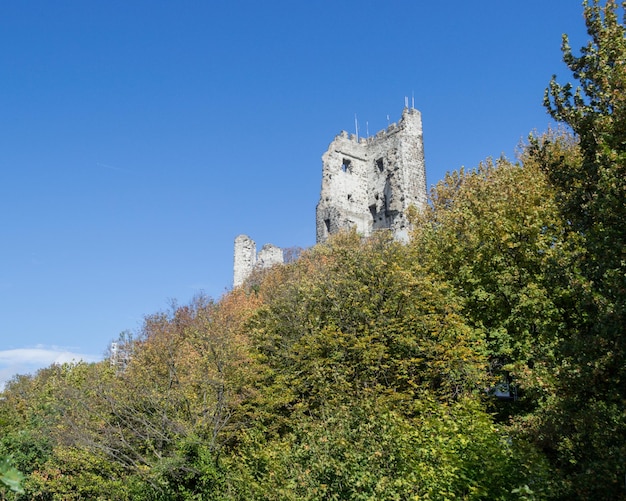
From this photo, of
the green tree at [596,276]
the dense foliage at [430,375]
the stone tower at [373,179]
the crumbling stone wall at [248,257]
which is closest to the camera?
the green tree at [596,276]

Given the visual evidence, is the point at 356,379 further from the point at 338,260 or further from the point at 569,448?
the point at 569,448

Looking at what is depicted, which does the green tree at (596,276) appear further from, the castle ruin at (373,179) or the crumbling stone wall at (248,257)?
the crumbling stone wall at (248,257)

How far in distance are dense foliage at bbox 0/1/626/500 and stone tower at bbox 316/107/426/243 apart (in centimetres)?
1625

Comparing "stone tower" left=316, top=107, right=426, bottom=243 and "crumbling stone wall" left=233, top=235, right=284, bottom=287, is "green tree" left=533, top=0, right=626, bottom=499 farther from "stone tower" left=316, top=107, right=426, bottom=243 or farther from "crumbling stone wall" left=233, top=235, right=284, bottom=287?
"crumbling stone wall" left=233, top=235, right=284, bottom=287

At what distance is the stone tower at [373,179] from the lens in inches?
1606

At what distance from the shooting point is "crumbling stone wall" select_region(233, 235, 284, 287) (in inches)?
1993

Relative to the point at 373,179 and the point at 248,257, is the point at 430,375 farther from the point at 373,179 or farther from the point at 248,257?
the point at 248,257

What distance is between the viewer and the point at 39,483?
738 inches

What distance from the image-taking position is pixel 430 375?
14.5m

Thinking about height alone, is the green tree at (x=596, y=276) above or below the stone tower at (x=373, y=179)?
below

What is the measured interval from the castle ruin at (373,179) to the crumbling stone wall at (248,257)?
873 centimetres

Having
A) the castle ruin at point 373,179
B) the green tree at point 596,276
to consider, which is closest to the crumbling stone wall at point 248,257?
the castle ruin at point 373,179

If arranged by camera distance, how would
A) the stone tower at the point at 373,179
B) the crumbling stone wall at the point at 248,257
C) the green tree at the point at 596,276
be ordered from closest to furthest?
Answer: the green tree at the point at 596,276 → the stone tower at the point at 373,179 → the crumbling stone wall at the point at 248,257

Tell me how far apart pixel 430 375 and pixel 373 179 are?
32.8 meters
